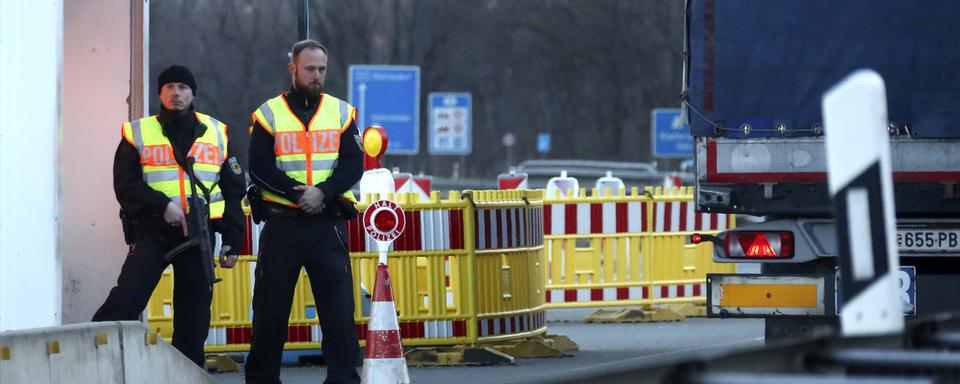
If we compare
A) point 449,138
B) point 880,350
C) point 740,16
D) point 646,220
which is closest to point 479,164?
point 449,138

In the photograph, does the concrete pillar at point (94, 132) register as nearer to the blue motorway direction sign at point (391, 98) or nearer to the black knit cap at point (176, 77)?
the black knit cap at point (176, 77)

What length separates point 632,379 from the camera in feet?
10.5

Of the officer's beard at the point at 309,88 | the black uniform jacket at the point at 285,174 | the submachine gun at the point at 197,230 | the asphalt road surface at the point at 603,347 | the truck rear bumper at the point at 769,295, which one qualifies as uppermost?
the officer's beard at the point at 309,88

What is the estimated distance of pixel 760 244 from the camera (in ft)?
37.7

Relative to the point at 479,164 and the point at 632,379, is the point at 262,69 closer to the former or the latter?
the point at 479,164

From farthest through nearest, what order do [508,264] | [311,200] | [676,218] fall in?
[676,218] < [508,264] < [311,200]

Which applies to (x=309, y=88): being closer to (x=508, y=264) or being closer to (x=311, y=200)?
(x=311, y=200)

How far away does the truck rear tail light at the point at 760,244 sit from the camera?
37.5 ft

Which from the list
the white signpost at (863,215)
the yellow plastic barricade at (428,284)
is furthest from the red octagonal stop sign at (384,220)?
the white signpost at (863,215)

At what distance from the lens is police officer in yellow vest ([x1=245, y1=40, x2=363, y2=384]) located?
32.6 feet

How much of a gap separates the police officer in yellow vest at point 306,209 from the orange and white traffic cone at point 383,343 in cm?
17

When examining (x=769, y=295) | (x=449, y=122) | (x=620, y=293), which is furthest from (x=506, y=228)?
(x=449, y=122)

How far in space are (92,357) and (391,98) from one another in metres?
16.0

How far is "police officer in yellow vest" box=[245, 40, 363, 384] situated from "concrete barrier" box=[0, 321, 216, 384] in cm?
99
